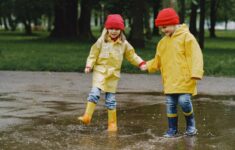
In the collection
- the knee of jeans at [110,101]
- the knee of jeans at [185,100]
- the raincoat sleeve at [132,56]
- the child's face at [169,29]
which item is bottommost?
the knee of jeans at [110,101]

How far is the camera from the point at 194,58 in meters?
7.53

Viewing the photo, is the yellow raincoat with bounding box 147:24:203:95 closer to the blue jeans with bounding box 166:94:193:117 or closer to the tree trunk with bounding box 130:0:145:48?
the blue jeans with bounding box 166:94:193:117

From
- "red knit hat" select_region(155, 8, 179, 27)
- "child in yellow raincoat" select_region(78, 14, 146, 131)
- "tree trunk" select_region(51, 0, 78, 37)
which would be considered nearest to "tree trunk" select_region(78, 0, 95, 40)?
"tree trunk" select_region(51, 0, 78, 37)

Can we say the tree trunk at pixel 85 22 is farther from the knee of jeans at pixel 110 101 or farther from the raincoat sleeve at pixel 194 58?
the raincoat sleeve at pixel 194 58

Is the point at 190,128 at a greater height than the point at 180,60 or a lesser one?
lesser

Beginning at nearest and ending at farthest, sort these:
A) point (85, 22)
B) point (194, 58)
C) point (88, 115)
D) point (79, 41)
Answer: point (194, 58), point (88, 115), point (79, 41), point (85, 22)

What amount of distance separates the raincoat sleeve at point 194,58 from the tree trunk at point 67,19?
1293 inches

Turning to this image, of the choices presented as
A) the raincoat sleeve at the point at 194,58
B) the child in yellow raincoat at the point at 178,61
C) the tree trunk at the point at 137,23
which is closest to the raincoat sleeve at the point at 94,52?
the child in yellow raincoat at the point at 178,61

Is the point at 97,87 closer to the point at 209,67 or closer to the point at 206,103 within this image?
the point at 206,103

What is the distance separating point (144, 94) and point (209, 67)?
6.02m

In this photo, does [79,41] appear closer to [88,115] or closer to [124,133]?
[88,115]

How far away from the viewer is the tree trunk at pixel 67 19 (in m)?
40.6

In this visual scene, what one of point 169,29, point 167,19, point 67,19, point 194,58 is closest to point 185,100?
point 194,58

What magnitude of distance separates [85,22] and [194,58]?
111 ft
